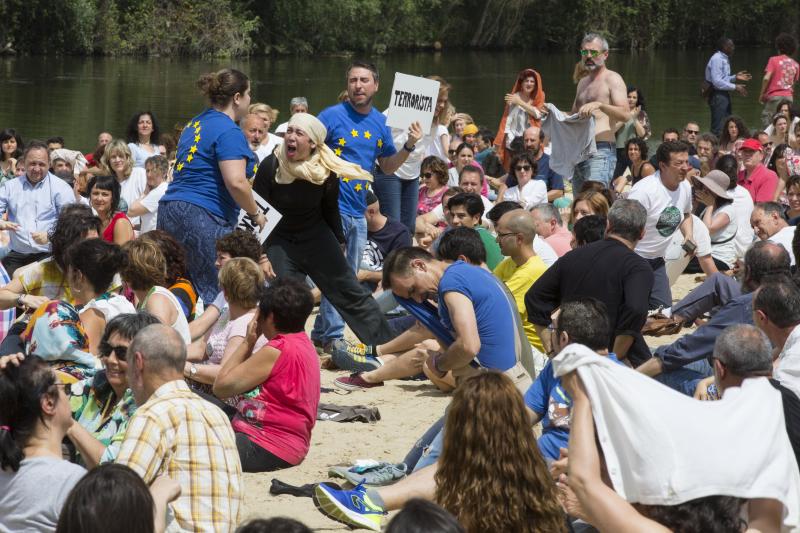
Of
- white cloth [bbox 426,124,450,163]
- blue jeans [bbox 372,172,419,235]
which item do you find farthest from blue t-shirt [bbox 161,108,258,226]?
white cloth [bbox 426,124,450,163]

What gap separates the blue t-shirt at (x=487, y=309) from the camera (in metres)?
5.91

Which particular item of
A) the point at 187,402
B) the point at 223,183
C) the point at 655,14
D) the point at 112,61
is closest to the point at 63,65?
the point at 112,61

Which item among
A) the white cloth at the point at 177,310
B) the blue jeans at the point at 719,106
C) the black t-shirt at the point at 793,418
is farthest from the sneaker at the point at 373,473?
the blue jeans at the point at 719,106

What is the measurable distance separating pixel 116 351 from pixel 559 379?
182 cm

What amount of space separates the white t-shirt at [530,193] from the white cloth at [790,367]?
22.7 feet

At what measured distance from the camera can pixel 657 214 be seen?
8.93 meters

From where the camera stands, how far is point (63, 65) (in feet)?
132

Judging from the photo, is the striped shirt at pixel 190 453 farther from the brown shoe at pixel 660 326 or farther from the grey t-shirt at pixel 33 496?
the brown shoe at pixel 660 326

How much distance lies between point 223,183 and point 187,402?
137 inches

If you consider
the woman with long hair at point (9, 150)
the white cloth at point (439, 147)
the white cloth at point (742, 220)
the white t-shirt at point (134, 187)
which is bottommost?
the woman with long hair at point (9, 150)

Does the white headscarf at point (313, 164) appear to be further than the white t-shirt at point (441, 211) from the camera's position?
No

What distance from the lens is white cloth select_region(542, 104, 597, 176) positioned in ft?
37.4

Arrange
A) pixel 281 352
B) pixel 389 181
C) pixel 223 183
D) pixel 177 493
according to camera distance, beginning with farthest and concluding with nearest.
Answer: pixel 389 181, pixel 223 183, pixel 281 352, pixel 177 493

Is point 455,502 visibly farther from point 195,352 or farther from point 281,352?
point 195,352
